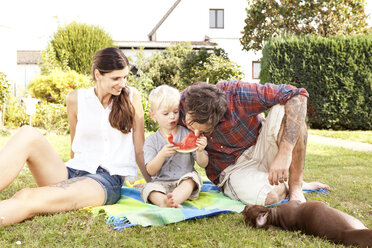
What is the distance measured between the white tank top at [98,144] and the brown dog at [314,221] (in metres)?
1.35

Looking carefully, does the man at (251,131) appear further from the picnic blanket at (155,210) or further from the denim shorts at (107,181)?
the denim shorts at (107,181)

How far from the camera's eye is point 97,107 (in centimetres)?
392

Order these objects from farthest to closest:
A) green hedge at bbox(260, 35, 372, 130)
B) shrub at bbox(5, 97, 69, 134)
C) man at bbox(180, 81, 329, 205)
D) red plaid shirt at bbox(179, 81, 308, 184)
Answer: green hedge at bbox(260, 35, 372, 130) < shrub at bbox(5, 97, 69, 134) < red plaid shirt at bbox(179, 81, 308, 184) < man at bbox(180, 81, 329, 205)

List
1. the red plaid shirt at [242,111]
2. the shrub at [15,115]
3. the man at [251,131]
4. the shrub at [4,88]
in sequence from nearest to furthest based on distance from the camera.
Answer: the man at [251,131] → the red plaid shirt at [242,111] → the shrub at [4,88] → the shrub at [15,115]

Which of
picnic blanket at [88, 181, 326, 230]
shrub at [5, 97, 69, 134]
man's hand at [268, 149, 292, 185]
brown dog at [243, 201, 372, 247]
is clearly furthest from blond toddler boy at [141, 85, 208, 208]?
shrub at [5, 97, 69, 134]

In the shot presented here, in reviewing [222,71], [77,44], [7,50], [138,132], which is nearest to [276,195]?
[138,132]

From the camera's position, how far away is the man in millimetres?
3400

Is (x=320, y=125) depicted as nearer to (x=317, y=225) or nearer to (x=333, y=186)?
(x=333, y=186)

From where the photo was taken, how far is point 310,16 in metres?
16.3

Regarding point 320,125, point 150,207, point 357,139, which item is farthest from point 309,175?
point 320,125

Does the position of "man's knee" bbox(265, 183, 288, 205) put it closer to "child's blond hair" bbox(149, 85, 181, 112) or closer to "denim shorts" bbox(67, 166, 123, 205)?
"child's blond hair" bbox(149, 85, 181, 112)

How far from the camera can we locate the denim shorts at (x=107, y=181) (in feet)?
11.8

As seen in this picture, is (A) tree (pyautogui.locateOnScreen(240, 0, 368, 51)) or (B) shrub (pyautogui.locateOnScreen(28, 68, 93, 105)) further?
(A) tree (pyautogui.locateOnScreen(240, 0, 368, 51))

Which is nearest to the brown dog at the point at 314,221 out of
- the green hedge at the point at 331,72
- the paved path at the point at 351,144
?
the paved path at the point at 351,144
